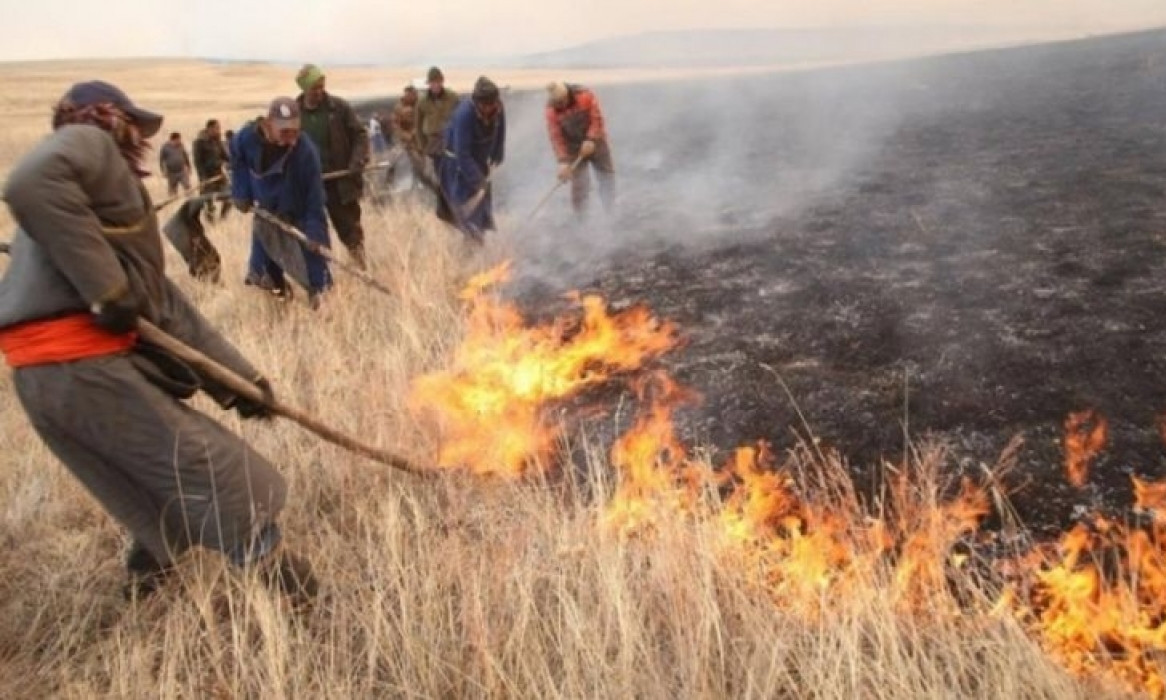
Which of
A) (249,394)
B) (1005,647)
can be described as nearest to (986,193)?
(1005,647)

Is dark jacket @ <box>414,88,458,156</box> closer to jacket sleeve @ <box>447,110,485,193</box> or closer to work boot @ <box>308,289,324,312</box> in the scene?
jacket sleeve @ <box>447,110,485,193</box>

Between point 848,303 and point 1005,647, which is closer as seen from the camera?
point 1005,647

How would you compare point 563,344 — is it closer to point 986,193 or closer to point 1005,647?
point 1005,647

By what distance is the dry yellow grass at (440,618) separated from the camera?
94.3 inches

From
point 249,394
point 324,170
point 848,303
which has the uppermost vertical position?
point 324,170

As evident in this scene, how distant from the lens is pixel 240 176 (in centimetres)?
650

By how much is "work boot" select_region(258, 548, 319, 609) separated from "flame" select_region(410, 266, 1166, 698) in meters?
1.02

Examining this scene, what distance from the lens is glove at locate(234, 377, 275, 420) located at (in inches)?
123

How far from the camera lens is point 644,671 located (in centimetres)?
248

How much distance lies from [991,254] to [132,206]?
618cm

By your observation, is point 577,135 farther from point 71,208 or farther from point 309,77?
point 71,208

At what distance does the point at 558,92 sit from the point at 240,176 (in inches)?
145

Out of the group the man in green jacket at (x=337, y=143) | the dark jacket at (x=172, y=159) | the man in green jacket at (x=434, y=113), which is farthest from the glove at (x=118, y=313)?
the dark jacket at (x=172, y=159)

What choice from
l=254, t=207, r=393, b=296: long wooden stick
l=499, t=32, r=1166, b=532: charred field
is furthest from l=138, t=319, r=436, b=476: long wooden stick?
l=254, t=207, r=393, b=296: long wooden stick
